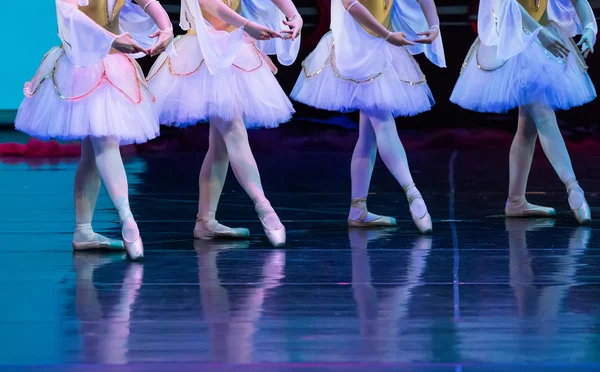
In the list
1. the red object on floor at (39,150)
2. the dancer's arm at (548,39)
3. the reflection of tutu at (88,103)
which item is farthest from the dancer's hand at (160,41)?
the red object on floor at (39,150)

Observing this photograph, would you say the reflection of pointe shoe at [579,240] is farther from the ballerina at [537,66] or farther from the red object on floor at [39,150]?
the red object on floor at [39,150]

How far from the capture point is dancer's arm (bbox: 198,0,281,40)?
11.8 feet

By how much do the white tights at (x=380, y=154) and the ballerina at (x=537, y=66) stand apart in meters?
0.34

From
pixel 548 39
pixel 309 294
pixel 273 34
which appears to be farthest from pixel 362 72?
pixel 309 294

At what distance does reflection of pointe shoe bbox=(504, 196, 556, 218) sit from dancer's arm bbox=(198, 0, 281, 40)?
1411 mm

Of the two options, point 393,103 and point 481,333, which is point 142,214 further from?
point 481,333

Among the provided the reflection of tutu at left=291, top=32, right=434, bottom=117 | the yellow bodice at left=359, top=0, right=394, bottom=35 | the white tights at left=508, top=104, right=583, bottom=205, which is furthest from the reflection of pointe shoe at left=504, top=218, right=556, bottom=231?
the yellow bodice at left=359, top=0, right=394, bottom=35

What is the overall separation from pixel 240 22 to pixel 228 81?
0.72 ft

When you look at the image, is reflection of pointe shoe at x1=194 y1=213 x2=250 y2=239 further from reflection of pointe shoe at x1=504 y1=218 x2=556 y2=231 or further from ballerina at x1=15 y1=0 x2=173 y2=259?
reflection of pointe shoe at x1=504 y1=218 x2=556 y2=231

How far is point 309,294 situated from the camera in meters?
2.88

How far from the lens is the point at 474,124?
908 cm

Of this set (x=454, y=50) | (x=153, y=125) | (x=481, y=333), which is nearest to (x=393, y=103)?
(x=153, y=125)

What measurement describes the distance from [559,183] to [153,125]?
287cm

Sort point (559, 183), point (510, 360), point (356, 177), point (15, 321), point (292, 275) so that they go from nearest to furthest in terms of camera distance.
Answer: point (510, 360), point (15, 321), point (292, 275), point (356, 177), point (559, 183)
